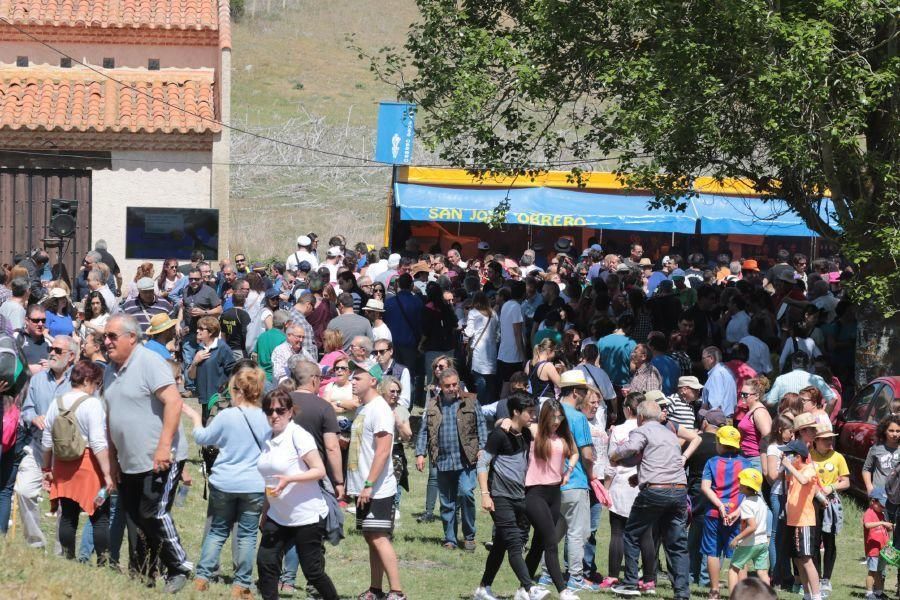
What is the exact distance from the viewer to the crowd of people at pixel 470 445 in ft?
26.6

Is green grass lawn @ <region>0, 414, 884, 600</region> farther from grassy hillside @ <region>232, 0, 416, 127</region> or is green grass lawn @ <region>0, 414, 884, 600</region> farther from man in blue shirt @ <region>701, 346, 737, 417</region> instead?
grassy hillside @ <region>232, 0, 416, 127</region>

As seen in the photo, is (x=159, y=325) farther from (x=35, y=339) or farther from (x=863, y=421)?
(x=863, y=421)

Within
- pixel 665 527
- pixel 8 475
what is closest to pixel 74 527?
pixel 8 475

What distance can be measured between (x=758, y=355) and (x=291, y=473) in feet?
25.6

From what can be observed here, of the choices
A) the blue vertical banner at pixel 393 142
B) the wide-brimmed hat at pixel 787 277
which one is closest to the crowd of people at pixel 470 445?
the wide-brimmed hat at pixel 787 277

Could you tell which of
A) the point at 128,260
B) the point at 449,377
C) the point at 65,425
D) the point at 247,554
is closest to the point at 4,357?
the point at 65,425

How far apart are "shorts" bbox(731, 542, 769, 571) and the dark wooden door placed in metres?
17.3

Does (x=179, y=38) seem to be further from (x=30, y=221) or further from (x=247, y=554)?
(x=247, y=554)

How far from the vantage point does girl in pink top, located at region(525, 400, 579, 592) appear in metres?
9.19

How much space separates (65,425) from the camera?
331 inches

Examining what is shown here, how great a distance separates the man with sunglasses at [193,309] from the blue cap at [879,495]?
891cm

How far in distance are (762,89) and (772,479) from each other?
4941 millimetres

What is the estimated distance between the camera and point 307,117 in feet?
189

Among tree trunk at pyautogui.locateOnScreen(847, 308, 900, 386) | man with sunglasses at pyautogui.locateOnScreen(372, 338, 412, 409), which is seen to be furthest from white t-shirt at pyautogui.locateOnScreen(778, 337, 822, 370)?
man with sunglasses at pyautogui.locateOnScreen(372, 338, 412, 409)
